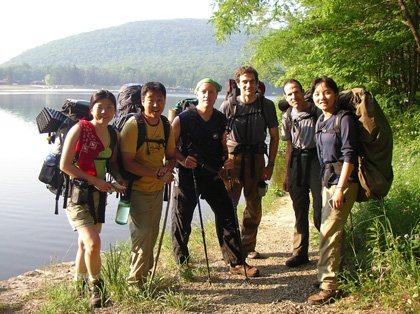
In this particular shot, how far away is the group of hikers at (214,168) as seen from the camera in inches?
147

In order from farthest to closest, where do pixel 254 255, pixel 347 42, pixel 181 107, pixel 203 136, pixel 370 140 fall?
1. pixel 347 42
2. pixel 254 255
3. pixel 181 107
4. pixel 203 136
5. pixel 370 140

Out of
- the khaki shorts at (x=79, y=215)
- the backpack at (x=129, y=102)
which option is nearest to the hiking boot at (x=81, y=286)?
the khaki shorts at (x=79, y=215)

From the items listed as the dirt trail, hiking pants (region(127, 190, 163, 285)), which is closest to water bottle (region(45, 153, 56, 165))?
hiking pants (region(127, 190, 163, 285))

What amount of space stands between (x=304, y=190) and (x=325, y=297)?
1.26 m

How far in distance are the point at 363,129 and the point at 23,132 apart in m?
24.7

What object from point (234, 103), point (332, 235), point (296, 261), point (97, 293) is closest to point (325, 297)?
point (332, 235)

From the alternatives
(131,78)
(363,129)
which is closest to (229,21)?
(363,129)

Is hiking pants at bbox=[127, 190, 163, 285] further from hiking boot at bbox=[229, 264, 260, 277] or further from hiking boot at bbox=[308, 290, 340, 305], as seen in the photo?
hiking boot at bbox=[308, 290, 340, 305]

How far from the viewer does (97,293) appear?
396 cm

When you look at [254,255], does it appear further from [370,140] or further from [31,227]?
[31,227]

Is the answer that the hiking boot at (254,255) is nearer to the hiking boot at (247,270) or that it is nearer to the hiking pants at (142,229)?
the hiking boot at (247,270)

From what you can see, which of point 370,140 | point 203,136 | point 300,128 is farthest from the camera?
point 300,128

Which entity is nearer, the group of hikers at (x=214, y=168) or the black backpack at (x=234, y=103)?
the group of hikers at (x=214, y=168)

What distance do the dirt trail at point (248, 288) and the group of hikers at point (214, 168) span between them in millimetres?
146
